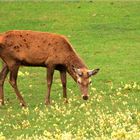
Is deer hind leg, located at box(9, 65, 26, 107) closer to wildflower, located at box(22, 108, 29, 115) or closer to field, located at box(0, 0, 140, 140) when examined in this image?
field, located at box(0, 0, 140, 140)

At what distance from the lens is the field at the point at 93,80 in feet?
42.6

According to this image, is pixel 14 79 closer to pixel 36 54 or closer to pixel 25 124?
pixel 36 54

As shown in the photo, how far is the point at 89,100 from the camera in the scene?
15883mm

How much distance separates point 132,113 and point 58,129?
1794 millimetres

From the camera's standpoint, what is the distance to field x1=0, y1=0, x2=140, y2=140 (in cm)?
1299

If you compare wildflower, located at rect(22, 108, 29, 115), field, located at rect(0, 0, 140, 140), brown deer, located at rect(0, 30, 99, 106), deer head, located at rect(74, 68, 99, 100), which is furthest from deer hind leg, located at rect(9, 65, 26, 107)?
deer head, located at rect(74, 68, 99, 100)

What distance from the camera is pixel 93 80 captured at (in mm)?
18688

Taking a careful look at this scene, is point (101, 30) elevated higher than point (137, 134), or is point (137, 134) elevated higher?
point (137, 134)

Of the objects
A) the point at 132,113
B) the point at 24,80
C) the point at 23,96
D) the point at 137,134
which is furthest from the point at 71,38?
the point at 137,134

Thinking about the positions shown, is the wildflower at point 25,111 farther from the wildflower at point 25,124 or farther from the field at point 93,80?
the wildflower at point 25,124

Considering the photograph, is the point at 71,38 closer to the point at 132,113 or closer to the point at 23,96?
the point at 23,96

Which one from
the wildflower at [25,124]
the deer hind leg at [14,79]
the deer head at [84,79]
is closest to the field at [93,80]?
the wildflower at [25,124]

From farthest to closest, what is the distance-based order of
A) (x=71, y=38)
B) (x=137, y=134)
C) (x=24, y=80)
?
(x=71, y=38) → (x=24, y=80) → (x=137, y=134)

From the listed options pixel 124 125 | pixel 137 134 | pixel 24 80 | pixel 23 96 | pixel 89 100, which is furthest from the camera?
pixel 24 80
